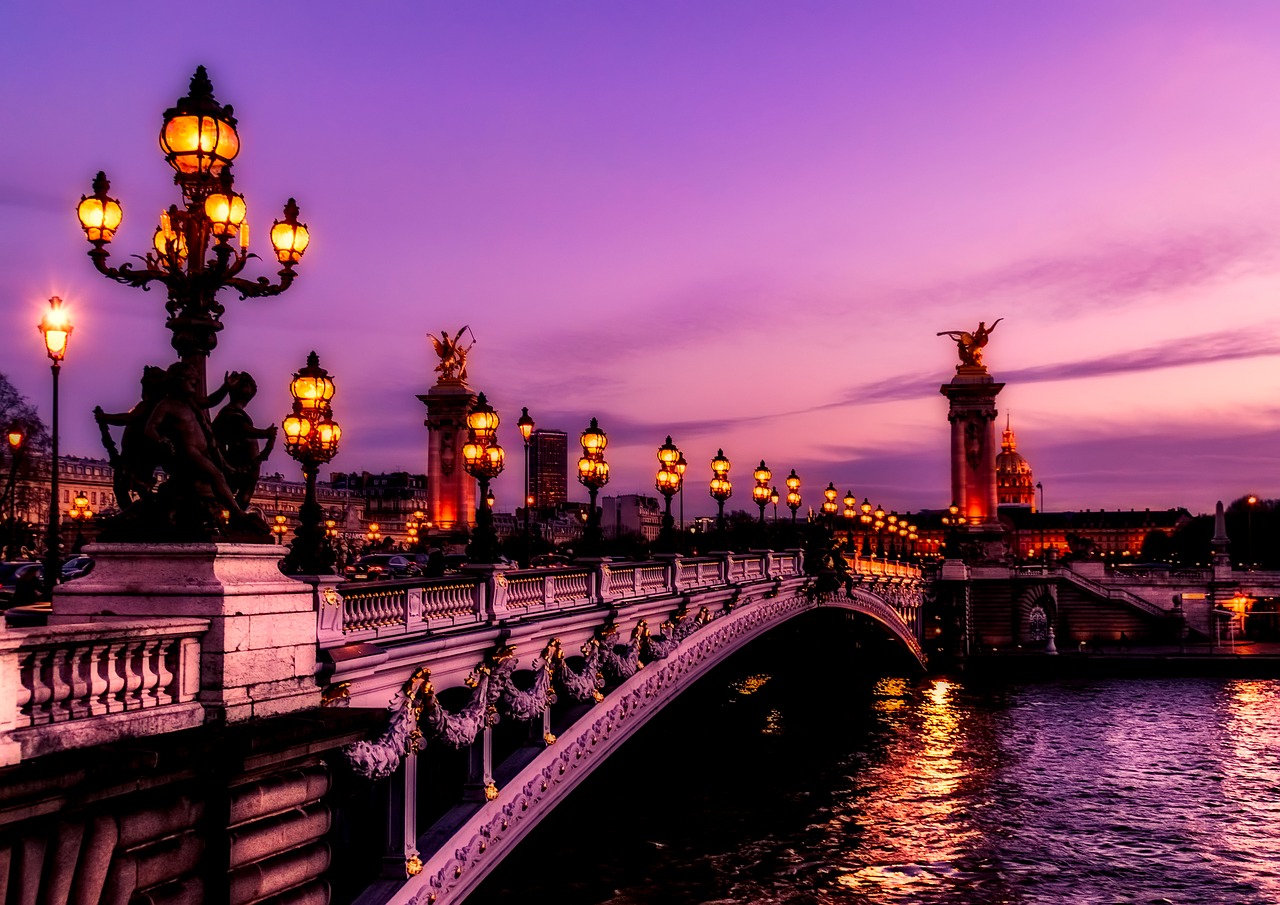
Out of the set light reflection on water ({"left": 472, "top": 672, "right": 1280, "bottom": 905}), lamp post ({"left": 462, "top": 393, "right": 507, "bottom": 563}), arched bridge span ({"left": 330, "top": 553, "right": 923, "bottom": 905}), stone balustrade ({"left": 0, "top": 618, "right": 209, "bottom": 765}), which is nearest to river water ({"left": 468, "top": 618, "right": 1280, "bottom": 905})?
light reflection on water ({"left": 472, "top": 672, "right": 1280, "bottom": 905})

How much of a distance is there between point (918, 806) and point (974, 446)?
216 ft

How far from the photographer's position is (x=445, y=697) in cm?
2058

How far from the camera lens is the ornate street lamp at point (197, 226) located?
11.4 m

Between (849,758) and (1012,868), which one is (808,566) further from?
(1012,868)

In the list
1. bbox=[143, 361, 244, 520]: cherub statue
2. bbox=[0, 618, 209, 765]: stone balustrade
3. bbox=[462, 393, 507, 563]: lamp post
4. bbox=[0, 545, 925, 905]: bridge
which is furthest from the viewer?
bbox=[462, 393, 507, 563]: lamp post

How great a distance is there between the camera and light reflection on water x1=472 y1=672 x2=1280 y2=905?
28375mm

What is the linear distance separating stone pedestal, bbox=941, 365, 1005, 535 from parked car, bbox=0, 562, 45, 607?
8159 cm

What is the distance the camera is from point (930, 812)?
1407 inches

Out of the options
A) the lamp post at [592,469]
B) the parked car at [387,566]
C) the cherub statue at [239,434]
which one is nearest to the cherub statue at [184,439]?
the cherub statue at [239,434]

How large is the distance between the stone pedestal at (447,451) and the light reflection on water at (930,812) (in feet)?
120

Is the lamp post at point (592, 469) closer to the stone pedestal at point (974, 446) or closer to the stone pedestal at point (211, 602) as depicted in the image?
the stone pedestal at point (211, 602)

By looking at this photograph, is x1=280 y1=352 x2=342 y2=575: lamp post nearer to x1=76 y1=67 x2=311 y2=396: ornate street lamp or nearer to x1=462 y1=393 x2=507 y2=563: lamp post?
x1=462 y1=393 x2=507 y2=563: lamp post

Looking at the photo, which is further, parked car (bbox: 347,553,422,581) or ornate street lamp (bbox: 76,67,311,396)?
parked car (bbox: 347,553,422,581)

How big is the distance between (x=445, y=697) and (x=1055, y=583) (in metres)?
73.9
